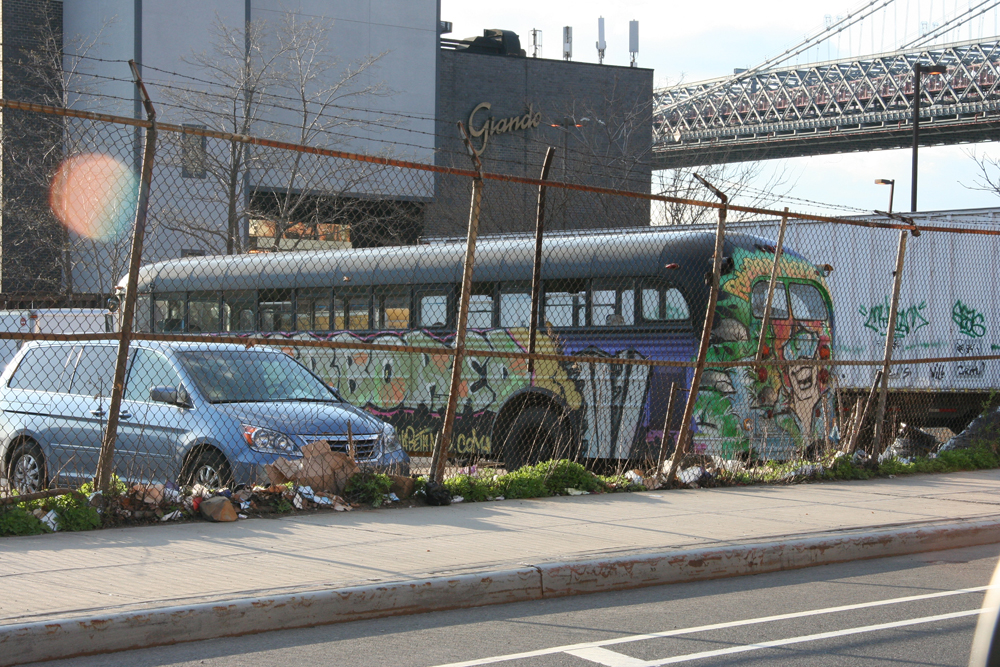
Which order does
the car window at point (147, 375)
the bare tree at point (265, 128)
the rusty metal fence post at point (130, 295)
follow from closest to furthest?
the rusty metal fence post at point (130, 295), the car window at point (147, 375), the bare tree at point (265, 128)

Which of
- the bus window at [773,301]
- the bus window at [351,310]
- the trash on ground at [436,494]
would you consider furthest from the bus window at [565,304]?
the trash on ground at [436,494]

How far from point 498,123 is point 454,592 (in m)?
38.5

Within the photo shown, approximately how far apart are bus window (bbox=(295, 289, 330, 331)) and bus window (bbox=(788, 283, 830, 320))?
6.70 m

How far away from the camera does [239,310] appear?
17.2 meters

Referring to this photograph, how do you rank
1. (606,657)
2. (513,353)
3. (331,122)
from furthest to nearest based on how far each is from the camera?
(331,122) → (513,353) → (606,657)

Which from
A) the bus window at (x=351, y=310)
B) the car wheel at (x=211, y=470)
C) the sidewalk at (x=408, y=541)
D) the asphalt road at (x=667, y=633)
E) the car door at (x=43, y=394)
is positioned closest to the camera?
the asphalt road at (x=667, y=633)

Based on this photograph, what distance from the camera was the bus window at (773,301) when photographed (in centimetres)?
1233

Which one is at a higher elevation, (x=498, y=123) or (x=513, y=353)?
(x=498, y=123)

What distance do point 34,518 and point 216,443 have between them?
1.84m

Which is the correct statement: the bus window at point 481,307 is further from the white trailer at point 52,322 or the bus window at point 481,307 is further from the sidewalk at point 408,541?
the white trailer at point 52,322

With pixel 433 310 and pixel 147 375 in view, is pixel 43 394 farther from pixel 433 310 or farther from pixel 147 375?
pixel 433 310

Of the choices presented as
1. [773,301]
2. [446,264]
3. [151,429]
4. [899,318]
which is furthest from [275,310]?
[899,318]

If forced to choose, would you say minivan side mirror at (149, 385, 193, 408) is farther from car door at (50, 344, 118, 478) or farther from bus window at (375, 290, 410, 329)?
bus window at (375, 290, 410, 329)

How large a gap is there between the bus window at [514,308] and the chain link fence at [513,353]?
0.09 ft
